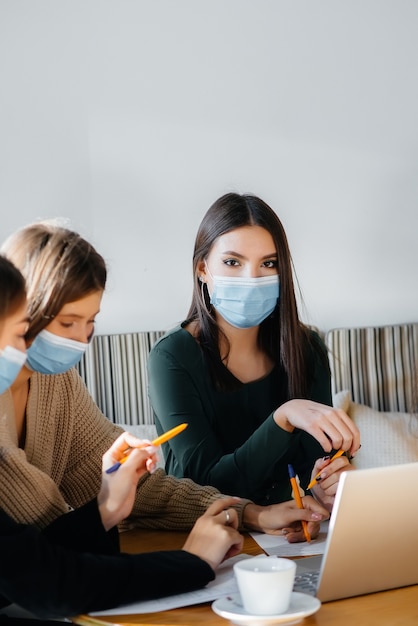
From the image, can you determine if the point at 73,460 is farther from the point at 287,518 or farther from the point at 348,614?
the point at 348,614

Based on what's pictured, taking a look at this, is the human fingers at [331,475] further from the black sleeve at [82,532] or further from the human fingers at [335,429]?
the black sleeve at [82,532]

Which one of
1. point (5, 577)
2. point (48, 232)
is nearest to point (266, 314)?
point (48, 232)

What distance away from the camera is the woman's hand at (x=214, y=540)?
1.12 m

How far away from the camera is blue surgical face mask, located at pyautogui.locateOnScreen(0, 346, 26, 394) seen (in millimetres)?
1072

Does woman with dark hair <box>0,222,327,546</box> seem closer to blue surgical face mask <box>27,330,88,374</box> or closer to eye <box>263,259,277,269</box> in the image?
blue surgical face mask <box>27,330,88,374</box>

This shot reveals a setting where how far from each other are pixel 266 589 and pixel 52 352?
0.47m

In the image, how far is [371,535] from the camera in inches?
39.3

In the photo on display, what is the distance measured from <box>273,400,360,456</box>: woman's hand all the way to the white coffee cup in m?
0.41

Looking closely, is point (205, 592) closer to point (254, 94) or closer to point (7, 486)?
point (7, 486)

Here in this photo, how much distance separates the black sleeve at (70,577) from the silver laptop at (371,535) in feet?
0.54

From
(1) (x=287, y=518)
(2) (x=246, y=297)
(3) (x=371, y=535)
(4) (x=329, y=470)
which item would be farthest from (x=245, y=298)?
(3) (x=371, y=535)

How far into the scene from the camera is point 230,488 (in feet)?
5.08

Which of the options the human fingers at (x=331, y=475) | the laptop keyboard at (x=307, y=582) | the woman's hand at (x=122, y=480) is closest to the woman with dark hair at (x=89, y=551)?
the woman's hand at (x=122, y=480)

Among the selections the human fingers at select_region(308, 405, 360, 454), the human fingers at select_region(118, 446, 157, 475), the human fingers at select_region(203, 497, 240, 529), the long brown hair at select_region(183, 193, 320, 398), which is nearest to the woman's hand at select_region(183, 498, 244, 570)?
the human fingers at select_region(203, 497, 240, 529)
